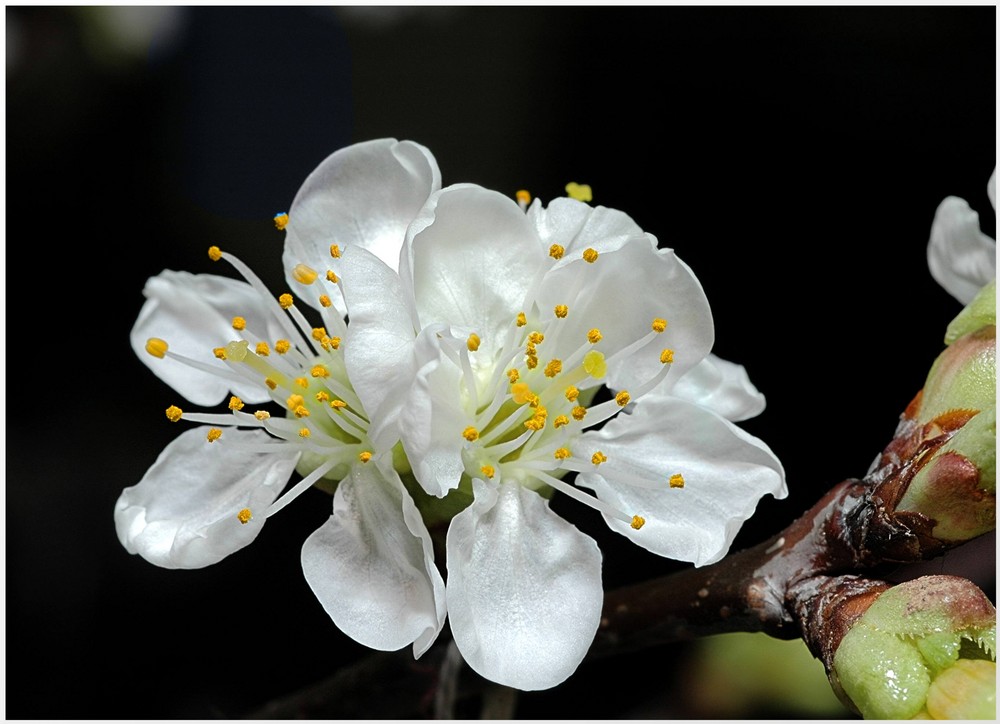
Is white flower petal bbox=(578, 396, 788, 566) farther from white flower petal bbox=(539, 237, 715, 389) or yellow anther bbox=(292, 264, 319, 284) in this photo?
yellow anther bbox=(292, 264, 319, 284)

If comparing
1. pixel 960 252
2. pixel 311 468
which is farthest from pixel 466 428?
pixel 960 252

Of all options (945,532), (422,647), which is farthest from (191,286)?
(945,532)

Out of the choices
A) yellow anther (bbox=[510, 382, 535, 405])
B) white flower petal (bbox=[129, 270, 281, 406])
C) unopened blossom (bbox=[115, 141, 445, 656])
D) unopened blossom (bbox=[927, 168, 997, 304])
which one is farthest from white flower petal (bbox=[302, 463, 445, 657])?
unopened blossom (bbox=[927, 168, 997, 304])

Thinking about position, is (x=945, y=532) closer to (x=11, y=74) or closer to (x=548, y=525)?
(x=548, y=525)

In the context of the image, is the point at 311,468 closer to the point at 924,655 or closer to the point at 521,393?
the point at 521,393

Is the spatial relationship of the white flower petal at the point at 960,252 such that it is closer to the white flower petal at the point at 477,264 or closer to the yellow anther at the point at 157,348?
the white flower petal at the point at 477,264

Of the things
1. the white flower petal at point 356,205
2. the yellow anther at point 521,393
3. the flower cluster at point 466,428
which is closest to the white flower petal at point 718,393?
the flower cluster at point 466,428
